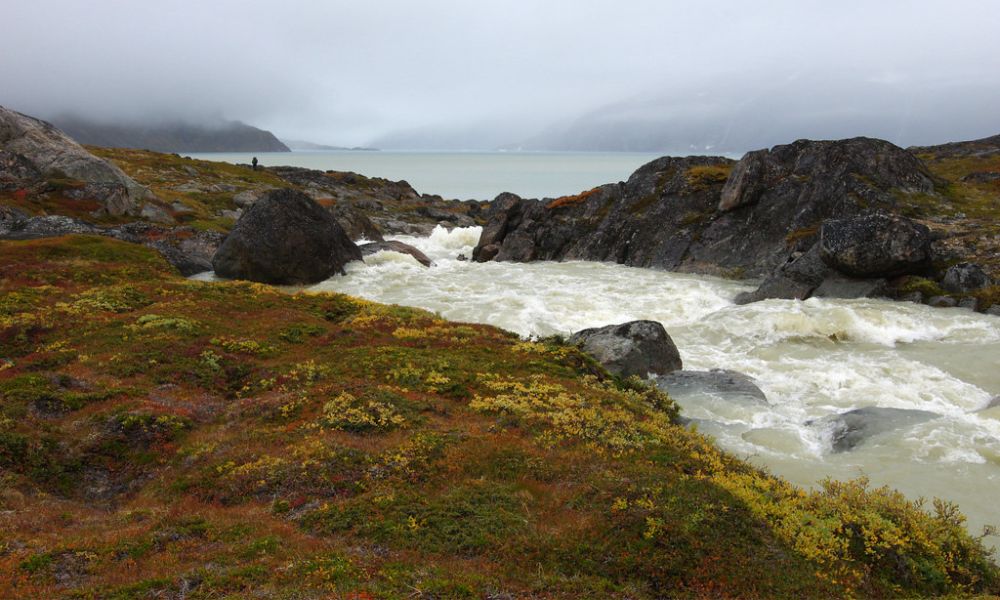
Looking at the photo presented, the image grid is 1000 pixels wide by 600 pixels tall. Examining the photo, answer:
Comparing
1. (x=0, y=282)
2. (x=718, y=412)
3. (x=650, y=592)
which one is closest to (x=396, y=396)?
(x=650, y=592)

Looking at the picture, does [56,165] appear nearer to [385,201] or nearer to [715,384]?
[385,201]

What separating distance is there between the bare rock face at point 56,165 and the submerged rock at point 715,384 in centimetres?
6561

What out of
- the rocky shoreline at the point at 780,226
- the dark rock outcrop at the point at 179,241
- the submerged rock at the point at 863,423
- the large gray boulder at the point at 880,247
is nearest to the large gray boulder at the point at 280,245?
the dark rock outcrop at the point at 179,241

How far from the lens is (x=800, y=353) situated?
3070 centimetres

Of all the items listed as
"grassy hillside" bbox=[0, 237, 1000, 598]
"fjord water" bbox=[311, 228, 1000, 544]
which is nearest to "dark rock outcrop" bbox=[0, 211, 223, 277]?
"fjord water" bbox=[311, 228, 1000, 544]

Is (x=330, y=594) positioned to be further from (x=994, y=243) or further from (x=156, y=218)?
(x=156, y=218)

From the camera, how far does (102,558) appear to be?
947 centimetres

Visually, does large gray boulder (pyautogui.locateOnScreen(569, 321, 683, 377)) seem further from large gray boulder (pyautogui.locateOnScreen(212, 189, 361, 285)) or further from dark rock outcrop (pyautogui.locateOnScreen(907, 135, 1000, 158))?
dark rock outcrop (pyautogui.locateOnScreen(907, 135, 1000, 158))

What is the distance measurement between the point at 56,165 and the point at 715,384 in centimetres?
7917

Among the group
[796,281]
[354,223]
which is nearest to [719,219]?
[796,281]

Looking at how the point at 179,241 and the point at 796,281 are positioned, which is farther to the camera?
the point at 179,241

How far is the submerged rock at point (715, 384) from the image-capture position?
23.3 m

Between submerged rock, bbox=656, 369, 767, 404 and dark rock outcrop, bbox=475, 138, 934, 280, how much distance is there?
21.7 m

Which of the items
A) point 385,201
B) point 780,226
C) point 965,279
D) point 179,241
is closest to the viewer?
point 965,279
